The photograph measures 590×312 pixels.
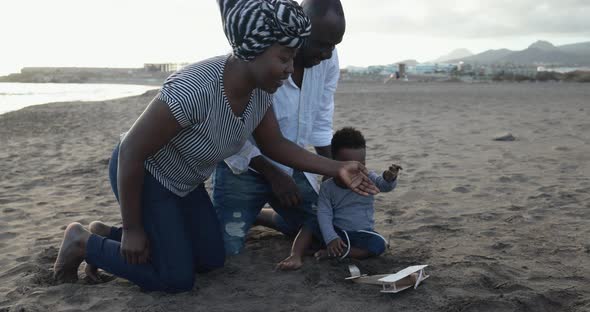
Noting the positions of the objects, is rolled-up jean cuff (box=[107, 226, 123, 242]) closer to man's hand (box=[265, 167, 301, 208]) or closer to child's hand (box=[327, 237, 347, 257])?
man's hand (box=[265, 167, 301, 208])

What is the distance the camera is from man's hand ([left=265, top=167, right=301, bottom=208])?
3141 millimetres

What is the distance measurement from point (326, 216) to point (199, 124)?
3.41 feet

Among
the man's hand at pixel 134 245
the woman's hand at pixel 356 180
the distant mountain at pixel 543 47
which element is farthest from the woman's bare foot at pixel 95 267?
the distant mountain at pixel 543 47

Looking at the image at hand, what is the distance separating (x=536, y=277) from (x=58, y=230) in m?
3.03

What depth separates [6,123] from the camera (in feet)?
37.1

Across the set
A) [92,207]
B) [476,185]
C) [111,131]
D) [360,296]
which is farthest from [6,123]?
[360,296]

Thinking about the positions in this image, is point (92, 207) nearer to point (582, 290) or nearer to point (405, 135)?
point (582, 290)

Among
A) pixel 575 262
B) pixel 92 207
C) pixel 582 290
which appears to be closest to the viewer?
pixel 582 290

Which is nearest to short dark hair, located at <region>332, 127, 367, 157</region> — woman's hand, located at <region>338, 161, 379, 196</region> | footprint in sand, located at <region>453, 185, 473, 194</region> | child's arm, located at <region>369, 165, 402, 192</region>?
child's arm, located at <region>369, 165, 402, 192</region>

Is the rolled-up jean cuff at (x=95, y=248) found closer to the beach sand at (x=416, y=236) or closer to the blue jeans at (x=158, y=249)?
the blue jeans at (x=158, y=249)

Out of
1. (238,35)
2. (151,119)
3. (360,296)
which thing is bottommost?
(360,296)

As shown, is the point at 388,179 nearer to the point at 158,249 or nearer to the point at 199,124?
the point at 199,124

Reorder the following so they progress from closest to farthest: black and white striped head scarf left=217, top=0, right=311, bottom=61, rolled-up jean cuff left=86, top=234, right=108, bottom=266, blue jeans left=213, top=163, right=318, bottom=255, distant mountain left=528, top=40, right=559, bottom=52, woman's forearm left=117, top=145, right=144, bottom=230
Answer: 1. black and white striped head scarf left=217, top=0, right=311, bottom=61
2. woman's forearm left=117, top=145, right=144, bottom=230
3. rolled-up jean cuff left=86, top=234, right=108, bottom=266
4. blue jeans left=213, top=163, right=318, bottom=255
5. distant mountain left=528, top=40, right=559, bottom=52

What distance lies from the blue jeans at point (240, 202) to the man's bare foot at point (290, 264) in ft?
1.07
